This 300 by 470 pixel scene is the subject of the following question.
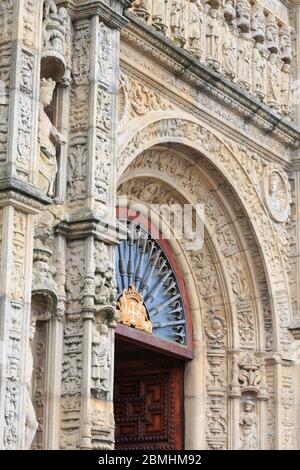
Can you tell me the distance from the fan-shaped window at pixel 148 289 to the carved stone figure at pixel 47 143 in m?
2.21

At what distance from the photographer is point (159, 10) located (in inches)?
514

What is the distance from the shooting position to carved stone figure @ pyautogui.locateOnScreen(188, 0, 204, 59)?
13.5 meters

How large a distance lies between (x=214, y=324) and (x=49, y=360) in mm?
3995

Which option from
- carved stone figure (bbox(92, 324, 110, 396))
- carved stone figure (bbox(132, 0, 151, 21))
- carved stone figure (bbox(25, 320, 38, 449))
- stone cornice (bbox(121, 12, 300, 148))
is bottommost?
carved stone figure (bbox(25, 320, 38, 449))

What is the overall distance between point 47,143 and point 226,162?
3555 mm

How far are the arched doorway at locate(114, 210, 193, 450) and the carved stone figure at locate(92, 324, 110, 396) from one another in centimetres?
232

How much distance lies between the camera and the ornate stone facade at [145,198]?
33.0 feet

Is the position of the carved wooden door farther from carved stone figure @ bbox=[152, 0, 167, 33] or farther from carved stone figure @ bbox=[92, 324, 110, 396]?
carved stone figure @ bbox=[152, 0, 167, 33]

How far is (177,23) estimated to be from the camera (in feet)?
43.6

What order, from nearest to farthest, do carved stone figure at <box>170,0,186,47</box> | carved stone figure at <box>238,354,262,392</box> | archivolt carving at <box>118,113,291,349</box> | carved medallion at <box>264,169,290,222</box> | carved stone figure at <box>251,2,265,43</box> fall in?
archivolt carving at <box>118,113,291,349</box> < carved stone figure at <box>170,0,186,47</box> < carved stone figure at <box>238,354,262,392</box> < carved medallion at <box>264,169,290,222</box> < carved stone figure at <box>251,2,265,43</box>

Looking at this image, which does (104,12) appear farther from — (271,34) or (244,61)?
(271,34)

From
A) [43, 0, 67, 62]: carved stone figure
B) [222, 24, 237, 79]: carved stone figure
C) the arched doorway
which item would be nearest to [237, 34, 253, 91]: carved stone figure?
[222, 24, 237, 79]: carved stone figure

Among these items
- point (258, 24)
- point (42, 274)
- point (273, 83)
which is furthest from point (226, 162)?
point (42, 274)
